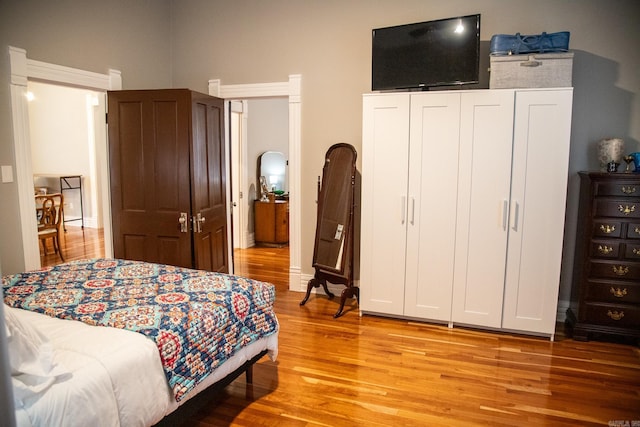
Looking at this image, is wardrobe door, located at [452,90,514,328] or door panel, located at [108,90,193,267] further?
door panel, located at [108,90,193,267]

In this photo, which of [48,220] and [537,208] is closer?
[537,208]

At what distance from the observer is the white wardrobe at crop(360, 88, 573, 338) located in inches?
135

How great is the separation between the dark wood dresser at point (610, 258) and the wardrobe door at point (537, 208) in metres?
0.23

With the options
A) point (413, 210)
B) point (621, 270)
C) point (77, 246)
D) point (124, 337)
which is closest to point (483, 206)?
point (413, 210)

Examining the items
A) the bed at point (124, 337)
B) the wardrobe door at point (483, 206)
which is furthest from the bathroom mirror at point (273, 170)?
the bed at point (124, 337)

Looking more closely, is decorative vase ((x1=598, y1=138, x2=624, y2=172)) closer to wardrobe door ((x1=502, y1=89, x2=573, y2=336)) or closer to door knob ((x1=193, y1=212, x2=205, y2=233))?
wardrobe door ((x1=502, y1=89, x2=573, y2=336))

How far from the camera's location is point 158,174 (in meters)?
4.08

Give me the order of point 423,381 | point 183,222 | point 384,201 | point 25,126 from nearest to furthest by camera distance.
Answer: point 423,381, point 25,126, point 384,201, point 183,222

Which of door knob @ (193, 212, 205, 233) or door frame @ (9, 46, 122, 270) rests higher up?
door frame @ (9, 46, 122, 270)

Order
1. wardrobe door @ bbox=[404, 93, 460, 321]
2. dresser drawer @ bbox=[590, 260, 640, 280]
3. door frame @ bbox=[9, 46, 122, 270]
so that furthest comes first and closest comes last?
1. wardrobe door @ bbox=[404, 93, 460, 321]
2. dresser drawer @ bbox=[590, 260, 640, 280]
3. door frame @ bbox=[9, 46, 122, 270]

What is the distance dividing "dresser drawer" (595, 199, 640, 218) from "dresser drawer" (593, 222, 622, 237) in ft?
0.18

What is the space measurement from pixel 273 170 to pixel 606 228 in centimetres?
500

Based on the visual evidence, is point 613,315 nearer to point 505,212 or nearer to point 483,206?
point 505,212

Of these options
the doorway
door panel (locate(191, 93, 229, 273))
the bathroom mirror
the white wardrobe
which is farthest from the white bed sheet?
the doorway
